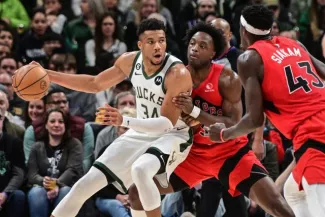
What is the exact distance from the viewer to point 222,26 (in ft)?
26.3

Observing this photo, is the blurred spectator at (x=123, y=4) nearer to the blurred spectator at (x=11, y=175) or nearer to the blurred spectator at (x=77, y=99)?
the blurred spectator at (x=77, y=99)

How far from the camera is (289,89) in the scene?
581cm

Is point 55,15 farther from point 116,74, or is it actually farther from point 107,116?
point 107,116

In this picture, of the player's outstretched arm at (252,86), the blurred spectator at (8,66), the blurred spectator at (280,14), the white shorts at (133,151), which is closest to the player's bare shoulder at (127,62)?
the white shorts at (133,151)

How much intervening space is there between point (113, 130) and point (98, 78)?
2230 mm

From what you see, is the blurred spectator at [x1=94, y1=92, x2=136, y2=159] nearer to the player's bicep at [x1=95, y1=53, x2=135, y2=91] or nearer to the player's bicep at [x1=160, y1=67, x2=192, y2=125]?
the player's bicep at [x1=95, y1=53, x2=135, y2=91]

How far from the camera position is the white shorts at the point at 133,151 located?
6746mm

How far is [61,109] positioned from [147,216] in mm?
2970

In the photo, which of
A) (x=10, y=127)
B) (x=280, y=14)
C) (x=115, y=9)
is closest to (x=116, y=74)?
(x=10, y=127)

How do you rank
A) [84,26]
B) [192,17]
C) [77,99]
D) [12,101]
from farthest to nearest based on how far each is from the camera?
[192,17] < [84,26] < [77,99] < [12,101]

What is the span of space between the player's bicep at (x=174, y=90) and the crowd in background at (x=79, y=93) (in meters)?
1.26

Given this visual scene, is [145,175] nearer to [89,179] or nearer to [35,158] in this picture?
[89,179]

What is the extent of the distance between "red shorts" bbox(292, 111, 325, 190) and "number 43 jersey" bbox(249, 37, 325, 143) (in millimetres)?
27

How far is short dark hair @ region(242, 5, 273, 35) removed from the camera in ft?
19.9
